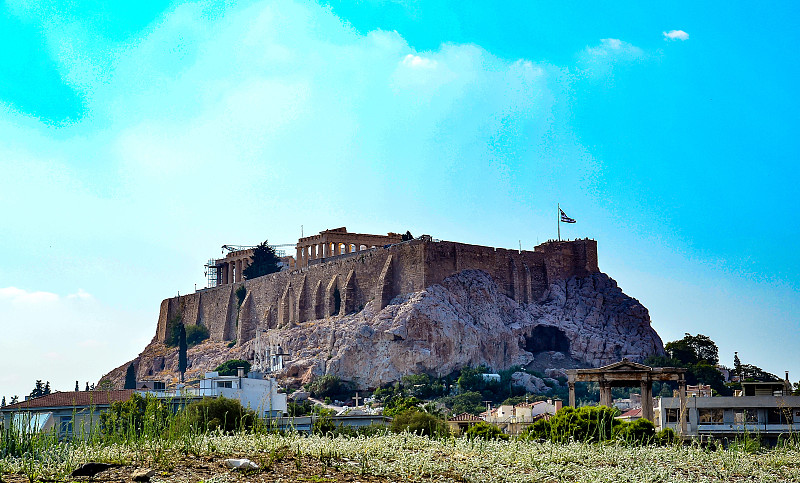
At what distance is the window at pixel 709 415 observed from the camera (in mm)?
33406

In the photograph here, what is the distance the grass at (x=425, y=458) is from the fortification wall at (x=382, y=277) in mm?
50200

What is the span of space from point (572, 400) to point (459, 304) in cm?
2903

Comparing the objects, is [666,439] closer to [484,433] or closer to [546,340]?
[484,433]

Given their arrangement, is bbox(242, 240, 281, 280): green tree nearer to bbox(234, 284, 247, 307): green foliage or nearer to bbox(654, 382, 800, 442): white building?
bbox(234, 284, 247, 307): green foliage

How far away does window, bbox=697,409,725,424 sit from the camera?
33.4 metres

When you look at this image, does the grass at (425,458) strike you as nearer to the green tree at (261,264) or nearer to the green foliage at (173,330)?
the green tree at (261,264)

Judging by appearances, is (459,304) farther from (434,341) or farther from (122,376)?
(122,376)

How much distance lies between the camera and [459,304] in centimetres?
6153

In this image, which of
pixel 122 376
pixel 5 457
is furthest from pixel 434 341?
pixel 5 457

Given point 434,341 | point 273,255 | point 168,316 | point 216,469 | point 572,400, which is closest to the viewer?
point 216,469

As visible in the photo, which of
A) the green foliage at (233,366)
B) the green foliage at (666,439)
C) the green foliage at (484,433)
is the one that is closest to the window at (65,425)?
the green foliage at (484,433)

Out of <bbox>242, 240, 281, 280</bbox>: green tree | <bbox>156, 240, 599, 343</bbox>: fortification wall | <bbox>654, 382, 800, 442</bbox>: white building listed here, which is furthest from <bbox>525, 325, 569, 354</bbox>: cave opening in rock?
<bbox>654, 382, 800, 442</bbox>: white building

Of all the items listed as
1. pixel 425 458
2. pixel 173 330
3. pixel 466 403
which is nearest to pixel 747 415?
pixel 466 403

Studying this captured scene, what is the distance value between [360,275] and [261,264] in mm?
14952
